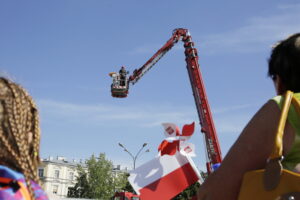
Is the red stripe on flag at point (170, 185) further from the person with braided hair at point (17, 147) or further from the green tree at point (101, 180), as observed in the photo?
the green tree at point (101, 180)

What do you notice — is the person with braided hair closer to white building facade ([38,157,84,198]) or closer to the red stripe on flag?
the red stripe on flag

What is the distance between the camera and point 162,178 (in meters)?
3.77

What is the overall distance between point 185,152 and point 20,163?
8.79 feet

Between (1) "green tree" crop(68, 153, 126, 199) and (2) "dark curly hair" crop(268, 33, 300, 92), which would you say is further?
(1) "green tree" crop(68, 153, 126, 199)

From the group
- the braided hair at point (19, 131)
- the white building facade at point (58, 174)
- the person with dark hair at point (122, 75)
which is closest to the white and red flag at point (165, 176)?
the braided hair at point (19, 131)

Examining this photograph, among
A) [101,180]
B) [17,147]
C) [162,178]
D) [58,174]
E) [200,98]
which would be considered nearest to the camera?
[17,147]

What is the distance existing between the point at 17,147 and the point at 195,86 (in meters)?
9.69

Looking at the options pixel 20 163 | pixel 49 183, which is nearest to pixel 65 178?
pixel 49 183

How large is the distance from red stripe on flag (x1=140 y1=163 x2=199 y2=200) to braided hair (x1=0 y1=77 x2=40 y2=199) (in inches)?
76.4

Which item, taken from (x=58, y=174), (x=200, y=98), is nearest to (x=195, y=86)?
(x=200, y=98)

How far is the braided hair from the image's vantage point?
179 cm

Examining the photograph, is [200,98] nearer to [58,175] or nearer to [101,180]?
[101,180]

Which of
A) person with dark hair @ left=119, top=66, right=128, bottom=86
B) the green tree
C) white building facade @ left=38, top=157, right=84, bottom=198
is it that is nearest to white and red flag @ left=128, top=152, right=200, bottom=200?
person with dark hair @ left=119, top=66, right=128, bottom=86

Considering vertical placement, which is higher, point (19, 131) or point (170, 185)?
point (19, 131)
